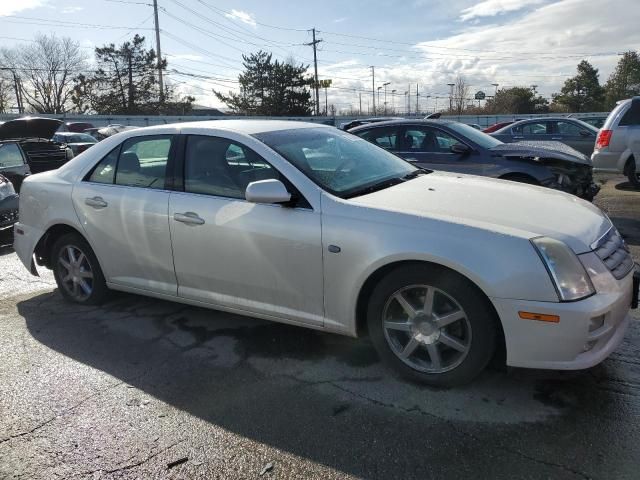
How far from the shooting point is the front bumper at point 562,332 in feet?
8.63

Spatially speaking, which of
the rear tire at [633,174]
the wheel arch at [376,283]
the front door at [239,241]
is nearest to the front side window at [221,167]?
the front door at [239,241]

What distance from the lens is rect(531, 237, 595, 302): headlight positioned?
2.64 metres

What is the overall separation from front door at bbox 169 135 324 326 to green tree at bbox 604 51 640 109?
200 feet

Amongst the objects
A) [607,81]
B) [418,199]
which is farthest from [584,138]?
[607,81]

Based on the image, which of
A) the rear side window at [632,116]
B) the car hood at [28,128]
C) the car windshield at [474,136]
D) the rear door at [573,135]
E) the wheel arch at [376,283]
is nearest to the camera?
the wheel arch at [376,283]

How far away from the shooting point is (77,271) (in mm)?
4660

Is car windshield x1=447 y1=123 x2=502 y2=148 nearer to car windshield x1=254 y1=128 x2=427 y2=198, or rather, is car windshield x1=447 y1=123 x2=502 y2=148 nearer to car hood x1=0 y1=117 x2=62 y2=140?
car windshield x1=254 y1=128 x2=427 y2=198

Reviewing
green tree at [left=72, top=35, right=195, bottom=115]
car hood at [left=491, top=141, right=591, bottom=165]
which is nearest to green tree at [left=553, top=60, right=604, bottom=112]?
green tree at [left=72, top=35, right=195, bottom=115]

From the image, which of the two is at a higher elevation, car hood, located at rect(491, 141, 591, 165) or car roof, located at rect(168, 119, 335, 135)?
car roof, located at rect(168, 119, 335, 135)

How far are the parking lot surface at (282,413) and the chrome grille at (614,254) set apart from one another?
2.19 feet

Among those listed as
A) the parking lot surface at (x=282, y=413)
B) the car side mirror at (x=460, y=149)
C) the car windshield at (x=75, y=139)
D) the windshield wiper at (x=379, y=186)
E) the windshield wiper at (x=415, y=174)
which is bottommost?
the parking lot surface at (x=282, y=413)

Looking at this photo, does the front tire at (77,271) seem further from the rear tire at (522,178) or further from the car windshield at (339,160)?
the rear tire at (522,178)

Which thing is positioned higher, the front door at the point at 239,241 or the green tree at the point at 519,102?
the green tree at the point at 519,102

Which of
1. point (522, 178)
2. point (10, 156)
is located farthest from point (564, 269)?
→ point (10, 156)
